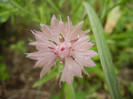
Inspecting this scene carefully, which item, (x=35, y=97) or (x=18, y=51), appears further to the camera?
(x=18, y=51)

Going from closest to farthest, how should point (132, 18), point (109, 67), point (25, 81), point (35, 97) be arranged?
1. point (109, 67)
2. point (35, 97)
3. point (25, 81)
4. point (132, 18)

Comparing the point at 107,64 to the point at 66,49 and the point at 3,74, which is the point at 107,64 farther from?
the point at 3,74

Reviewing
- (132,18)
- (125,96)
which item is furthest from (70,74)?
(132,18)

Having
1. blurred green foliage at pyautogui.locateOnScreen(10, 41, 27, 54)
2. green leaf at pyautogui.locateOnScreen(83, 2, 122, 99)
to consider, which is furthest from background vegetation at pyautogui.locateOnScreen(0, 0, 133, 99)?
green leaf at pyautogui.locateOnScreen(83, 2, 122, 99)

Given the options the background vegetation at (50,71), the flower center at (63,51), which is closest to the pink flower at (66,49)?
the flower center at (63,51)

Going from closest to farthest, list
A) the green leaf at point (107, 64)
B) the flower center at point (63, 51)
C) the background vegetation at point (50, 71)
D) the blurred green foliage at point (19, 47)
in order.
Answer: the green leaf at point (107, 64), the flower center at point (63, 51), the background vegetation at point (50, 71), the blurred green foliage at point (19, 47)

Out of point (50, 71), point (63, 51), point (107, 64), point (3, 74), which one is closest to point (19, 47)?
point (3, 74)

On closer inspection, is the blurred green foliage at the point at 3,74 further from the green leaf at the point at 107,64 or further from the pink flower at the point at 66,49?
the green leaf at the point at 107,64

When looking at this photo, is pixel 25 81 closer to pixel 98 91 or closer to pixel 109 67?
pixel 98 91
